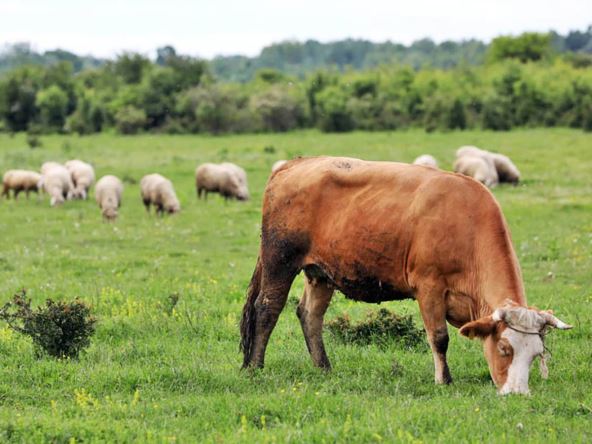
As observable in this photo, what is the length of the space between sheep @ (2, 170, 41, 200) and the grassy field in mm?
11528

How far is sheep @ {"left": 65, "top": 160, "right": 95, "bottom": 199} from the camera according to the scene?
119 feet

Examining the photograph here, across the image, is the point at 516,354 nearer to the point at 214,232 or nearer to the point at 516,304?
the point at 516,304

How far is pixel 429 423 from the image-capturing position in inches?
299

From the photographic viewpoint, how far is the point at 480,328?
8406mm

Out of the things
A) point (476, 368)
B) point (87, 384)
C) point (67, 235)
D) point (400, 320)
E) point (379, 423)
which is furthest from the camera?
point (67, 235)

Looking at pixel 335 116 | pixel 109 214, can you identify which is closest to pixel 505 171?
pixel 109 214

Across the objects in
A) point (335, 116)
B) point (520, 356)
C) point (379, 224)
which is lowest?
point (335, 116)

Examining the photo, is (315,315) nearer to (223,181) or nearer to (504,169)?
(223,181)

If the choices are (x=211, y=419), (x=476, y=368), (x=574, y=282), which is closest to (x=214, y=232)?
(x=574, y=282)

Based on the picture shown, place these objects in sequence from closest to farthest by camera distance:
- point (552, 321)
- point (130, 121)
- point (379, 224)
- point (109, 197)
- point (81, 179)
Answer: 1. point (552, 321)
2. point (379, 224)
3. point (109, 197)
4. point (81, 179)
5. point (130, 121)

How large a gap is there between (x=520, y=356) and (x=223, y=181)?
27.7 m

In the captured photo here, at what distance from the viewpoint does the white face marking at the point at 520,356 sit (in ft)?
27.0

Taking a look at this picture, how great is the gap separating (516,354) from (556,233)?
50.4 ft

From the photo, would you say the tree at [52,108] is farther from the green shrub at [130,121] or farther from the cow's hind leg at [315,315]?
the cow's hind leg at [315,315]
